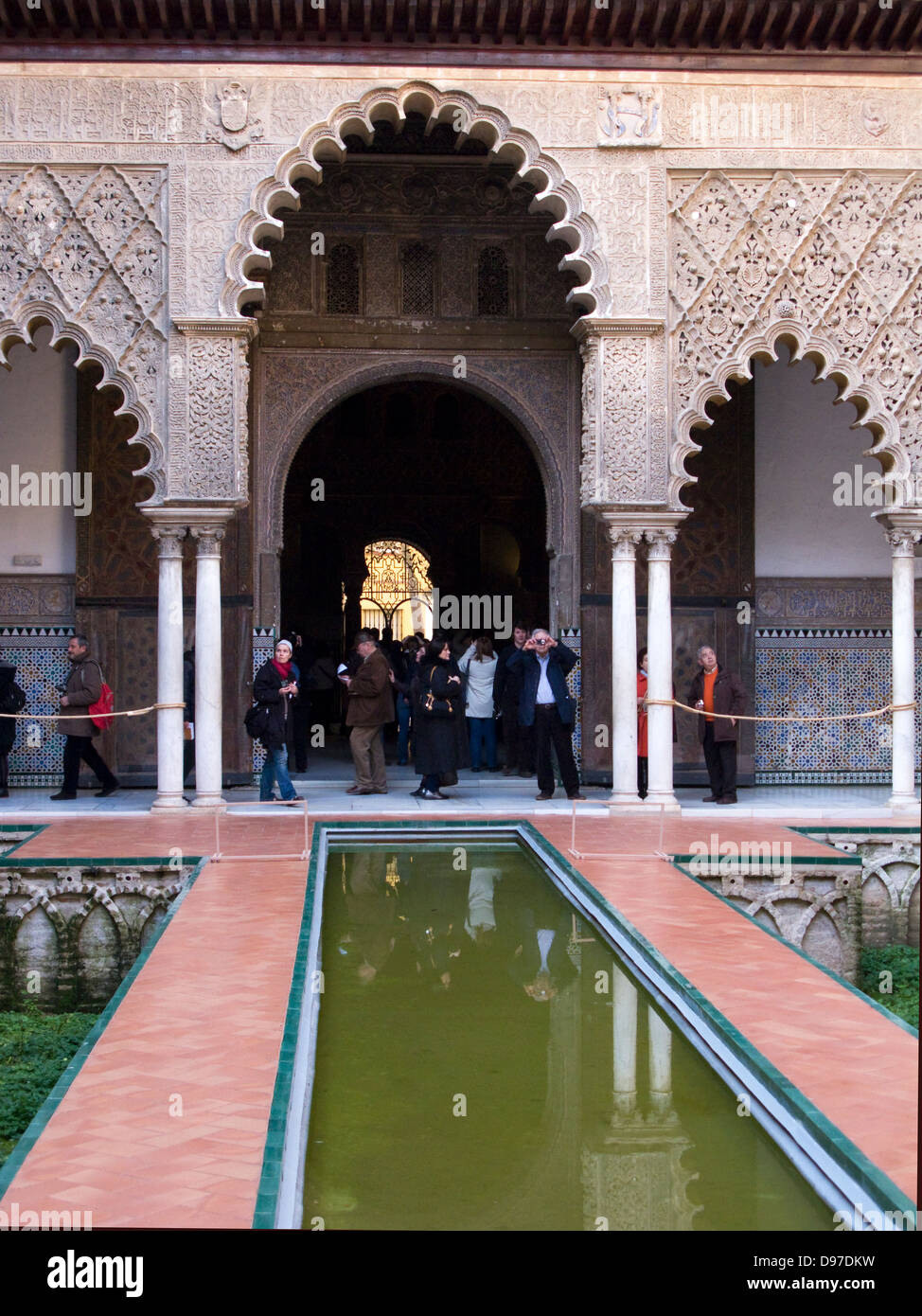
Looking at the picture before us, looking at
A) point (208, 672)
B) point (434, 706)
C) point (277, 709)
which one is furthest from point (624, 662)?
point (208, 672)

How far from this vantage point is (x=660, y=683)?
890 cm

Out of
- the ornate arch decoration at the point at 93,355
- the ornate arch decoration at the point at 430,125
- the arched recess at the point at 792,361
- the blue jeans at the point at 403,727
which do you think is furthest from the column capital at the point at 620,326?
the blue jeans at the point at 403,727

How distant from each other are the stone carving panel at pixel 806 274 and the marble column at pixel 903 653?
665 mm

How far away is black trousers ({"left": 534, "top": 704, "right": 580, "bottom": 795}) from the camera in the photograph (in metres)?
9.21

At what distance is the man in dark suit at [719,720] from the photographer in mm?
9266

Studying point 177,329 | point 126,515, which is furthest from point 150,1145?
point 126,515

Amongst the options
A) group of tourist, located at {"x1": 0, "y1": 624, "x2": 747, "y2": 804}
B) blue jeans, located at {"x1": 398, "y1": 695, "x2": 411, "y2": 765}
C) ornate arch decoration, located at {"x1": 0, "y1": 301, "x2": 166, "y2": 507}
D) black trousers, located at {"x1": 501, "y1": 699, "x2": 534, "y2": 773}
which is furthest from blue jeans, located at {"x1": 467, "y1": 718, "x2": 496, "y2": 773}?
ornate arch decoration, located at {"x1": 0, "y1": 301, "x2": 166, "y2": 507}

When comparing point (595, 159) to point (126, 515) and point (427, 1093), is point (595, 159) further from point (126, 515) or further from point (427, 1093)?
point (427, 1093)

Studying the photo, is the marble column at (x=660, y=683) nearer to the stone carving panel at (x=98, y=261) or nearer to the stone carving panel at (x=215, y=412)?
the stone carving panel at (x=215, y=412)

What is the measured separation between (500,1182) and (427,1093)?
68 cm

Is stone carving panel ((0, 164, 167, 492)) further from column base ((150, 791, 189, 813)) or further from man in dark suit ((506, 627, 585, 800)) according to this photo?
man in dark suit ((506, 627, 585, 800))

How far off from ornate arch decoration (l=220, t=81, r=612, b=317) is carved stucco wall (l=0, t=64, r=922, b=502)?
2 centimetres

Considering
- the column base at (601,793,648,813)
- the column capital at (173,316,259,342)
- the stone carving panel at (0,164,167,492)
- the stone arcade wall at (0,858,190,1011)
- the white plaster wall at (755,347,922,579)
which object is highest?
the stone carving panel at (0,164,167,492)

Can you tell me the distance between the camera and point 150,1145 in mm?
3271
